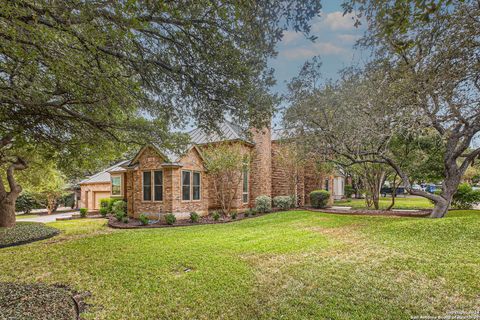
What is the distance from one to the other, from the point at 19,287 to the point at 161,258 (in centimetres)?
295

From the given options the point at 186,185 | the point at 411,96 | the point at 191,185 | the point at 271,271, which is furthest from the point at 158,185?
the point at 411,96

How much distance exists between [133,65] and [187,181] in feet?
33.6

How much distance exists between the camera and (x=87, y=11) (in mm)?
3285

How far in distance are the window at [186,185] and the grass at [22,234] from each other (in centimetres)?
622

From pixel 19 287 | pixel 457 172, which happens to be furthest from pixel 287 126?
pixel 19 287

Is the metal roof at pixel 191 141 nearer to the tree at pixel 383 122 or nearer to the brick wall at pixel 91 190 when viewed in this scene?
the brick wall at pixel 91 190

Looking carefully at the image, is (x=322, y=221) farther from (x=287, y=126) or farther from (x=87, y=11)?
(x=87, y=11)

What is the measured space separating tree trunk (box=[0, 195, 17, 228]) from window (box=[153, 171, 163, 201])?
6.74m

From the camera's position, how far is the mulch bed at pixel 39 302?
3.72m

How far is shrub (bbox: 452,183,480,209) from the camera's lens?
13.0 m

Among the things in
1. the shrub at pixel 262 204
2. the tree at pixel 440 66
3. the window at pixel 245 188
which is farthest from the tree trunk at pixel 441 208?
the window at pixel 245 188

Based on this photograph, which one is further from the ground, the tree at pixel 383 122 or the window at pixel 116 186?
the tree at pixel 383 122

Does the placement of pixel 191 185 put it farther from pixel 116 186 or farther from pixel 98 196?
pixel 98 196

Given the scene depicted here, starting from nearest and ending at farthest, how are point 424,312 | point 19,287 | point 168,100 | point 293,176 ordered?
point 424,312, point 19,287, point 168,100, point 293,176
